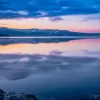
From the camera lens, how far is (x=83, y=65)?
3.46 metres

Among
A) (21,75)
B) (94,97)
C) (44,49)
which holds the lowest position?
(94,97)

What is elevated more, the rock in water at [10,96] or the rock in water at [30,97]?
the rock in water at [10,96]

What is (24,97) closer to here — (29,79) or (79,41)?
(29,79)

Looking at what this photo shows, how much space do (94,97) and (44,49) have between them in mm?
1185

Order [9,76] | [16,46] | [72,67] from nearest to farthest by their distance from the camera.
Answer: [9,76], [72,67], [16,46]

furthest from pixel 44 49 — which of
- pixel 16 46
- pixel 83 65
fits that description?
pixel 83 65

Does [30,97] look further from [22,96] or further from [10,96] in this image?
[10,96]

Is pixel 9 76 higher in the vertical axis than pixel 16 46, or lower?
lower

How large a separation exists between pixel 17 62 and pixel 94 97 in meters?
1.10

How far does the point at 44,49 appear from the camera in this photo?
3869 millimetres

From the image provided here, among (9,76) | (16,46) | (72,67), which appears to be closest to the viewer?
(9,76)

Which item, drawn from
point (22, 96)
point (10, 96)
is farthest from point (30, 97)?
point (10, 96)

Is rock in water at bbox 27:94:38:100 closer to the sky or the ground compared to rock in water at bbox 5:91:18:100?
closer to the ground

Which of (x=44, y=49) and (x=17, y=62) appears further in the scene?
(x=44, y=49)
